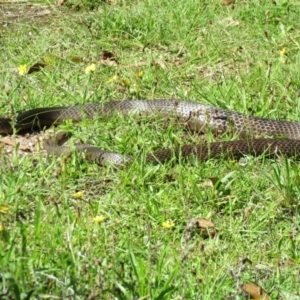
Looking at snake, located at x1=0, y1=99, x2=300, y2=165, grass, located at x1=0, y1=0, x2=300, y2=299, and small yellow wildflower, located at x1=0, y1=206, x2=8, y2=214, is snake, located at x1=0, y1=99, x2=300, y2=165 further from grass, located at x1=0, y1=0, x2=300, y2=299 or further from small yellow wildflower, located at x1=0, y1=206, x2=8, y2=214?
small yellow wildflower, located at x1=0, y1=206, x2=8, y2=214

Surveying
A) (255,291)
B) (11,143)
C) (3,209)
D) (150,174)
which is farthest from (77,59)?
(255,291)

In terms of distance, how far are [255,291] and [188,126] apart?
7.46 feet

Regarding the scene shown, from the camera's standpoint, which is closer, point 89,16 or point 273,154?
point 273,154

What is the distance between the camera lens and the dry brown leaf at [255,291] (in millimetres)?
3402

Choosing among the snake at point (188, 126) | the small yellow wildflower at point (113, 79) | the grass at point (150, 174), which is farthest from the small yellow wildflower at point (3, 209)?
the small yellow wildflower at point (113, 79)

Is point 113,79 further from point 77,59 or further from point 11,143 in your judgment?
point 11,143

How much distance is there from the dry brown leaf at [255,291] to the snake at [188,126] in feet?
4.71

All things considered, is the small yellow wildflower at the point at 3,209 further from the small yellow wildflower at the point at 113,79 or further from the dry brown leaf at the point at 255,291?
the small yellow wildflower at the point at 113,79

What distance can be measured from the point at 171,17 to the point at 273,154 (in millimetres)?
2445

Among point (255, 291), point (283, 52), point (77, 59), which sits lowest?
point (77, 59)

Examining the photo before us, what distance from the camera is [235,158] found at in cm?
500

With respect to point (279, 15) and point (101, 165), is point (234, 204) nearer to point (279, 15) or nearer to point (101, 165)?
point (101, 165)

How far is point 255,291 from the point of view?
342 cm

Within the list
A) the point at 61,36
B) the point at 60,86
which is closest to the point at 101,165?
the point at 60,86
